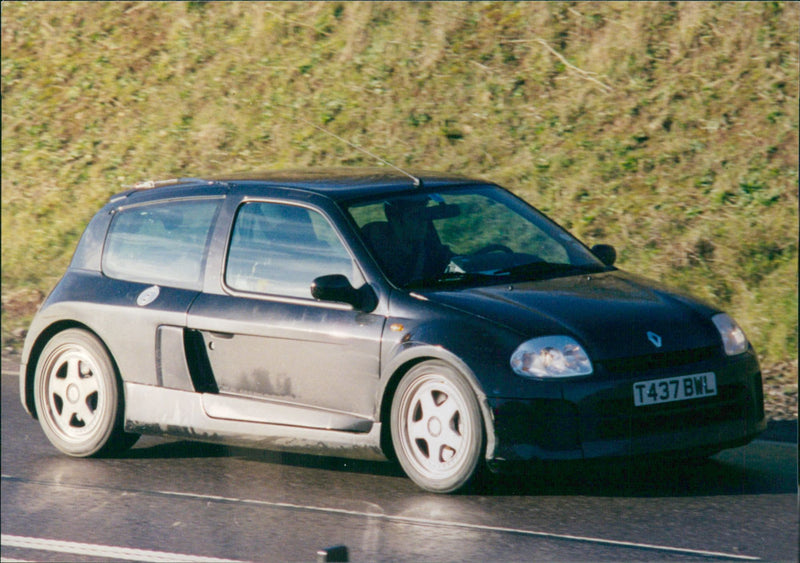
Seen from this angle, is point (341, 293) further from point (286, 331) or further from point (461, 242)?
point (461, 242)

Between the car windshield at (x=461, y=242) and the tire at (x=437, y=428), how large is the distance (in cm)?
58

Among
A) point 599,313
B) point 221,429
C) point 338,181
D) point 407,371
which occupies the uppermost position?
point 338,181

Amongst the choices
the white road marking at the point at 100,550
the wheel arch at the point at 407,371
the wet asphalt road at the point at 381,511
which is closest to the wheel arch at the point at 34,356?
the wet asphalt road at the point at 381,511

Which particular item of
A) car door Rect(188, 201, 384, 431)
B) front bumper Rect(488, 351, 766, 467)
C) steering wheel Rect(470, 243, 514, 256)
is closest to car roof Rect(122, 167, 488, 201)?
car door Rect(188, 201, 384, 431)

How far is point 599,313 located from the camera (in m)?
6.24

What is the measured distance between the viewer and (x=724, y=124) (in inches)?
506

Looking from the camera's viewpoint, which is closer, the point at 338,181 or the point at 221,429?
the point at 221,429

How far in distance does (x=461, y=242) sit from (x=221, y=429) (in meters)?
1.70

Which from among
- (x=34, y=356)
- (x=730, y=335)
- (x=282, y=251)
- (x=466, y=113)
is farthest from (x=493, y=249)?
(x=466, y=113)

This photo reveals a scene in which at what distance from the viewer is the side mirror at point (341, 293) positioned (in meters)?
6.54

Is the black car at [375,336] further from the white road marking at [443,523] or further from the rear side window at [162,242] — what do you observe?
the white road marking at [443,523]

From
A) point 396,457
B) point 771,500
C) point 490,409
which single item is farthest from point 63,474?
point 771,500

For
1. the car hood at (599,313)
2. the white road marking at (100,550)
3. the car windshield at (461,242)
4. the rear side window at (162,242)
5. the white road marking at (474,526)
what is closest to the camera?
the white road marking at (474,526)

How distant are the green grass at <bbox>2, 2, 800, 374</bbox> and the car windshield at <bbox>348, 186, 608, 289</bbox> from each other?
2954 millimetres
